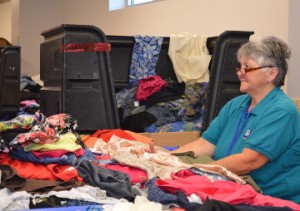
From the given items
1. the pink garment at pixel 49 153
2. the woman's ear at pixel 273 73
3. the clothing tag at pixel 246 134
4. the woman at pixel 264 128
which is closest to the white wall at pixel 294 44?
the woman at pixel 264 128

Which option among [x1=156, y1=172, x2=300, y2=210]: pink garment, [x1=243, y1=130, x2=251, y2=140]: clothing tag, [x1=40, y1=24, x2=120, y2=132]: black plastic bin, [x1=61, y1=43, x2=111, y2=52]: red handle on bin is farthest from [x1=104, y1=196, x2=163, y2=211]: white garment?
[x1=61, y1=43, x2=111, y2=52]: red handle on bin

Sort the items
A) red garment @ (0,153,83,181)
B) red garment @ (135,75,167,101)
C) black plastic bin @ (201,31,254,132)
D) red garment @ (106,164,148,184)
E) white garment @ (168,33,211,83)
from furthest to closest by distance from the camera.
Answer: white garment @ (168,33,211,83) → red garment @ (135,75,167,101) → black plastic bin @ (201,31,254,132) → red garment @ (106,164,148,184) → red garment @ (0,153,83,181)

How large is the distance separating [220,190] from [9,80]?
3.36 m

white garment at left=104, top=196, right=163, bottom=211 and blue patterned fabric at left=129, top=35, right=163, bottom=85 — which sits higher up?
blue patterned fabric at left=129, top=35, right=163, bottom=85

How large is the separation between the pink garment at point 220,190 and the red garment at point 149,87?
2202 millimetres

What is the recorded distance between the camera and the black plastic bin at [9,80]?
445 cm

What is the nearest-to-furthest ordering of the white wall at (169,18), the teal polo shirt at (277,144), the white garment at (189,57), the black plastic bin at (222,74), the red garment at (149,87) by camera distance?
the teal polo shirt at (277,144), the black plastic bin at (222,74), the white wall at (169,18), the red garment at (149,87), the white garment at (189,57)

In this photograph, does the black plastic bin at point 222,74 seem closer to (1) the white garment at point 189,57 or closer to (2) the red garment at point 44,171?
(1) the white garment at point 189,57

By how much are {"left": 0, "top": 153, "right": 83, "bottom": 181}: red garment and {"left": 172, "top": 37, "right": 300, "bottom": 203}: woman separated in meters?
0.75

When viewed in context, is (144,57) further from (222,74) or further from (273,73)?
(273,73)

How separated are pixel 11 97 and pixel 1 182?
10.2 feet

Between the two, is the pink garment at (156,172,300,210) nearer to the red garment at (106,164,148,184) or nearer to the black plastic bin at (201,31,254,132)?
the red garment at (106,164,148,184)

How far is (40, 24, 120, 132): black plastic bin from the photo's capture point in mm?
3307

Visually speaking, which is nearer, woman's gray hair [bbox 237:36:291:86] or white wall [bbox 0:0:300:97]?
woman's gray hair [bbox 237:36:291:86]
